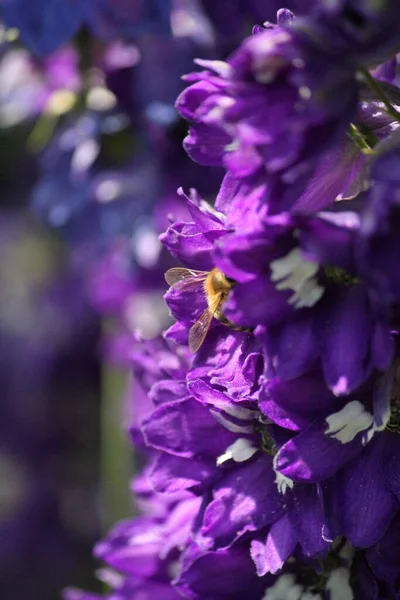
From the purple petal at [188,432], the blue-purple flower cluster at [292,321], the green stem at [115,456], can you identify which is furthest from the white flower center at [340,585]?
the green stem at [115,456]

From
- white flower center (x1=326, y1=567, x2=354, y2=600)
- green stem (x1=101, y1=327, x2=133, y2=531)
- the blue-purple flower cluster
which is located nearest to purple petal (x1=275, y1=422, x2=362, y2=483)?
the blue-purple flower cluster

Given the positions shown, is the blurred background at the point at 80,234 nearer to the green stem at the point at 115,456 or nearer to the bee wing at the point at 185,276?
the green stem at the point at 115,456

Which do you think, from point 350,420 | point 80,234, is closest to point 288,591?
point 350,420

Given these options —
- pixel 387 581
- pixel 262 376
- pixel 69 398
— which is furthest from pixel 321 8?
pixel 69 398

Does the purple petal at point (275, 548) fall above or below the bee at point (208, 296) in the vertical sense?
below

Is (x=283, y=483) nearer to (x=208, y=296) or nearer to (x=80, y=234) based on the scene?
(x=208, y=296)

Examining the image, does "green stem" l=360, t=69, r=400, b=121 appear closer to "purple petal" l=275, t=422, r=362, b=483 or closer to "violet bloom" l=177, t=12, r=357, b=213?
"violet bloom" l=177, t=12, r=357, b=213
